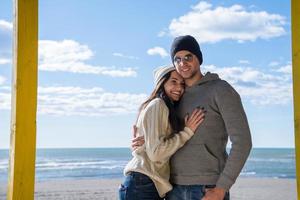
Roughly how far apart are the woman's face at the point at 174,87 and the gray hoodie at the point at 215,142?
0.09 meters

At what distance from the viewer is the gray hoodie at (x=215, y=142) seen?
2.21m

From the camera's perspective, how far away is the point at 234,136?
2.21 metres

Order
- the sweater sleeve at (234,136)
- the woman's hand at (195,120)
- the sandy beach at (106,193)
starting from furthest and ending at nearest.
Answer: the sandy beach at (106,193) < the woman's hand at (195,120) < the sweater sleeve at (234,136)

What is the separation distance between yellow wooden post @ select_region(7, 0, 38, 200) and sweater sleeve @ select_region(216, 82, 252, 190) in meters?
0.90

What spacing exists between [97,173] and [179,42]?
14.4m

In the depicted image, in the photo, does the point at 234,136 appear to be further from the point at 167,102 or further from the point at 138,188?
the point at 138,188

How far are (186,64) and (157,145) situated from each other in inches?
17.7

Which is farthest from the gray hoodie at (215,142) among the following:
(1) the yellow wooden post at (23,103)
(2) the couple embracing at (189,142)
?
(1) the yellow wooden post at (23,103)

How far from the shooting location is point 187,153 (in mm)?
2312

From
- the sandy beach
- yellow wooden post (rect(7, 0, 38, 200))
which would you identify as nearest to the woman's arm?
yellow wooden post (rect(7, 0, 38, 200))

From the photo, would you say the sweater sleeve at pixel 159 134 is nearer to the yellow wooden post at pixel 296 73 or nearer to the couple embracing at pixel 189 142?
the couple embracing at pixel 189 142

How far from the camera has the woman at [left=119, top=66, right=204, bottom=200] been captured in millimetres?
2289

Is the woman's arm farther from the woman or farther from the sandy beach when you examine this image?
the sandy beach

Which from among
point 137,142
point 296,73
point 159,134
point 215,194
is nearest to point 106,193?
point 137,142
